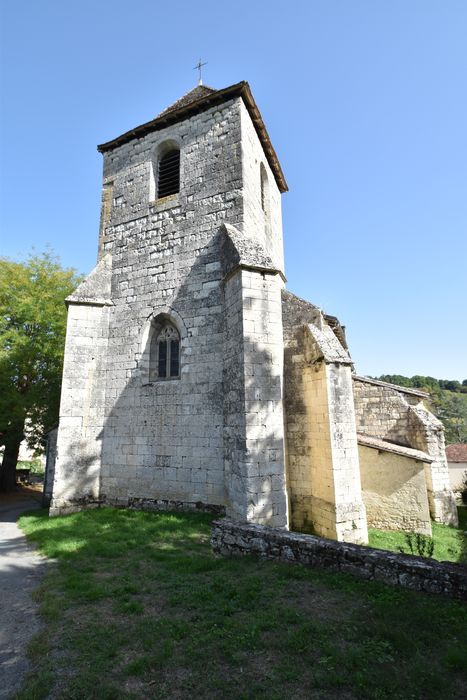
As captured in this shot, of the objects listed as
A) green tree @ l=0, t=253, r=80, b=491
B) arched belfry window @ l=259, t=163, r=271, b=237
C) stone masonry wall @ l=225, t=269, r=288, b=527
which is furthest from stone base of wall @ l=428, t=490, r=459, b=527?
green tree @ l=0, t=253, r=80, b=491

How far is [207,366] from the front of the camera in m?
8.13

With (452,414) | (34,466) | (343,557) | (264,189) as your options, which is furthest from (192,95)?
(452,414)

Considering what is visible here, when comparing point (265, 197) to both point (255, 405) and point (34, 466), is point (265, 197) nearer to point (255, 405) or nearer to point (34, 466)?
point (255, 405)

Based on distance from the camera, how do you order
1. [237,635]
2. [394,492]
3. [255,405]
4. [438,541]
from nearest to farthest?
1. [237,635]
2. [255,405]
3. [438,541]
4. [394,492]

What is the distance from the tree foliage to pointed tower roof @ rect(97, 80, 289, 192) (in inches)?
1582

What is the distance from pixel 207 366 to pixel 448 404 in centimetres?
6748

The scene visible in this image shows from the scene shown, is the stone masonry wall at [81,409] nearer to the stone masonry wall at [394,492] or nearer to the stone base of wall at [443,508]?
the stone masonry wall at [394,492]

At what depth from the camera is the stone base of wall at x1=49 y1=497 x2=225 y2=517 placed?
7.65 meters

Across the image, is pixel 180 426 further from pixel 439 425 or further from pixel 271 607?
pixel 439 425

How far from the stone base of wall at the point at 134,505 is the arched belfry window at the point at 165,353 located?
2.87 m

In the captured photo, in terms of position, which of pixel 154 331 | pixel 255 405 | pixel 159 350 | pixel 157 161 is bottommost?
pixel 255 405

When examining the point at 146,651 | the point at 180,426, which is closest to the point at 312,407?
the point at 180,426

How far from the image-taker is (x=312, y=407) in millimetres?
7957

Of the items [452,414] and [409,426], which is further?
[452,414]
